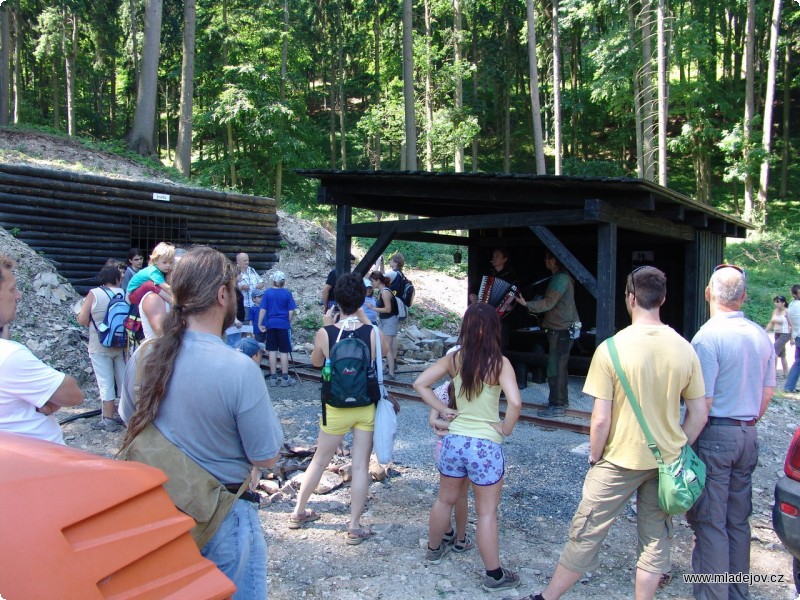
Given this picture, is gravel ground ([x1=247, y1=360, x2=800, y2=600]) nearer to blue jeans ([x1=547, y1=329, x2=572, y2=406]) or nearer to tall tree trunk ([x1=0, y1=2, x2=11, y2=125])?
blue jeans ([x1=547, y1=329, x2=572, y2=406])

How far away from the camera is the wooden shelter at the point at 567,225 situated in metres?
6.90

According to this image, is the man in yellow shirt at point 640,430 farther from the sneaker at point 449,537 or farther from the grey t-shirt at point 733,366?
the sneaker at point 449,537

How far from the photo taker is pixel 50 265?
1113 cm

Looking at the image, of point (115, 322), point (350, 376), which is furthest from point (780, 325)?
point (115, 322)

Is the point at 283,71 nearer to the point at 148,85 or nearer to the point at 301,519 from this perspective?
the point at 148,85

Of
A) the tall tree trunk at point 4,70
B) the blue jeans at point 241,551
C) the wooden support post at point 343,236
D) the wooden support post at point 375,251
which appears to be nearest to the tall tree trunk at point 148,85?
the tall tree trunk at point 4,70

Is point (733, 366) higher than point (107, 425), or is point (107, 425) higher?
point (733, 366)

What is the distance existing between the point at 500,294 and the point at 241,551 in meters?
6.73

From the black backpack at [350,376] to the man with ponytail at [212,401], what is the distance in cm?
186

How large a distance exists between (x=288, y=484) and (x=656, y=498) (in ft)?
10.3

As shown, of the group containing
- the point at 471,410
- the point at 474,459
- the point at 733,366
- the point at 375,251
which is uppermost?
the point at 375,251

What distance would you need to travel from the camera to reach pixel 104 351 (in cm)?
680

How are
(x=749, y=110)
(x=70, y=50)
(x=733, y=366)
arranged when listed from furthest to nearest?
1. (x=70, y=50)
2. (x=749, y=110)
3. (x=733, y=366)

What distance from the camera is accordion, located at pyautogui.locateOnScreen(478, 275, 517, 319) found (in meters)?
8.52
